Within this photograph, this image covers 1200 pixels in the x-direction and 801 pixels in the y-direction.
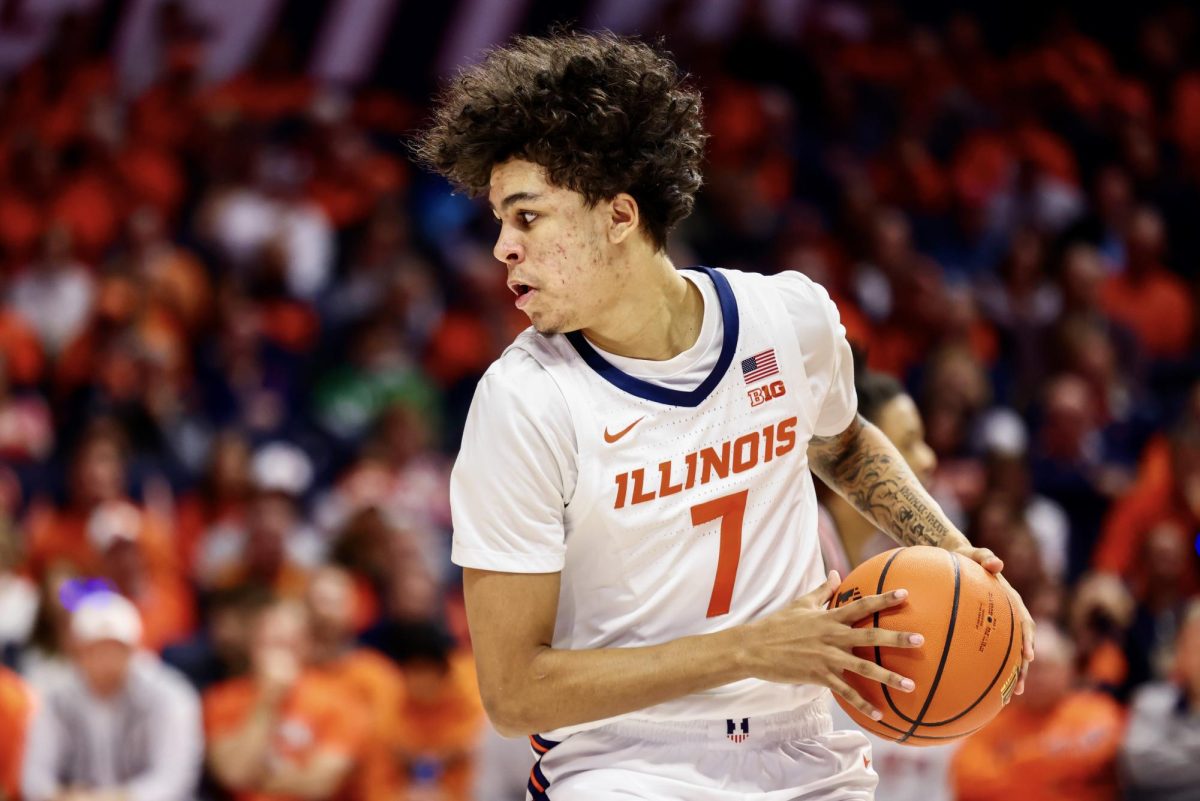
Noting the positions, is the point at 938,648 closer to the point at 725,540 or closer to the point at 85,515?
the point at 725,540

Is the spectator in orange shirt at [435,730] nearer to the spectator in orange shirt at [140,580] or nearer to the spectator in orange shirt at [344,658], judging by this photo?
the spectator in orange shirt at [344,658]

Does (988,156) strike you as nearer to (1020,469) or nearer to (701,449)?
(1020,469)

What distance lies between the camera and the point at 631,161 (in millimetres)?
3307

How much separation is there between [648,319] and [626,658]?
0.72 m

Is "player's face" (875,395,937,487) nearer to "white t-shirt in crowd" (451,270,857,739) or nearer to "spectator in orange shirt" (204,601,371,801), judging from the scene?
"white t-shirt in crowd" (451,270,857,739)

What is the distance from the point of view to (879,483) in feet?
12.3

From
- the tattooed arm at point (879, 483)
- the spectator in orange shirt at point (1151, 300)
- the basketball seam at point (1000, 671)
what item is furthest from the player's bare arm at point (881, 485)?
the spectator in orange shirt at point (1151, 300)

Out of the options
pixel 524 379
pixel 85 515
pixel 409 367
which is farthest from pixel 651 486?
pixel 409 367

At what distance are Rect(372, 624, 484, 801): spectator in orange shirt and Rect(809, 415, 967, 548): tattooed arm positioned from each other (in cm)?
344

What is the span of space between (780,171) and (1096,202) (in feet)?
7.49

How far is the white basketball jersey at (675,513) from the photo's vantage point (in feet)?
10.6

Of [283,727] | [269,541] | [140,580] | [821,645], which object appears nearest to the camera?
[821,645]

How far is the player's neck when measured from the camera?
132 inches

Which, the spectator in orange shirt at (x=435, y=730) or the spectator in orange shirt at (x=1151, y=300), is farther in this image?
the spectator in orange shirt at (x=1151, y=300)
